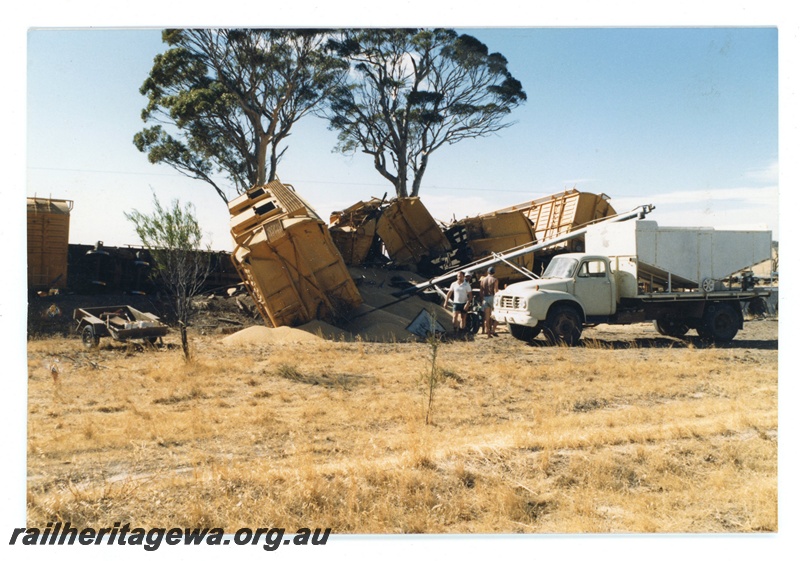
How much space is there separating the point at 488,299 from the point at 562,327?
103 inches

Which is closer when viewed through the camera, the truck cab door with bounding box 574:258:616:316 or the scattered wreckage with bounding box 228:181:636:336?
the truck cab door with bounding box 574:258:616:316

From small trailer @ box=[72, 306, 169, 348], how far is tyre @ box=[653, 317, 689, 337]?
12221 mm

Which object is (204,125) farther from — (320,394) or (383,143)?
(320,394)

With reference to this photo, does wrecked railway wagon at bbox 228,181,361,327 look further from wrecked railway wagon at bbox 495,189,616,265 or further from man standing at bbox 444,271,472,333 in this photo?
wrecked railway wagon at bbox 495,189,616,265

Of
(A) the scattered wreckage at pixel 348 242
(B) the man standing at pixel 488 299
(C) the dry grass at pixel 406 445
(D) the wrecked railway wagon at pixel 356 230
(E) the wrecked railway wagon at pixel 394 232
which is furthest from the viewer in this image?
(E) the wrecked railway wagon at pixel 394 232

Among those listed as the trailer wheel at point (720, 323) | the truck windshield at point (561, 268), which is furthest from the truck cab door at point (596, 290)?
the trailer wheel at point (720, 323)

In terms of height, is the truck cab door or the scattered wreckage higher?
the scattered wreckage

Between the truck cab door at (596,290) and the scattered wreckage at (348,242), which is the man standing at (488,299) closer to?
the scattered wreckage at (348,242)

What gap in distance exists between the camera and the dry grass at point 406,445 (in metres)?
6.32

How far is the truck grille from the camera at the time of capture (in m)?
15.8

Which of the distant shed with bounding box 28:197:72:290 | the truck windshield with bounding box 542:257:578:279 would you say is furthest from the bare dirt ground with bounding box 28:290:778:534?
the distant shed with bounding box 28:197:72:290

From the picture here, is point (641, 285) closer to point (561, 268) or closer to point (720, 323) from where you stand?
point (561, 268)

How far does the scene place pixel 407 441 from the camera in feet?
26.8

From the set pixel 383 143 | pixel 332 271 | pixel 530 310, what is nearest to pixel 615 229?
pixel 530 310
